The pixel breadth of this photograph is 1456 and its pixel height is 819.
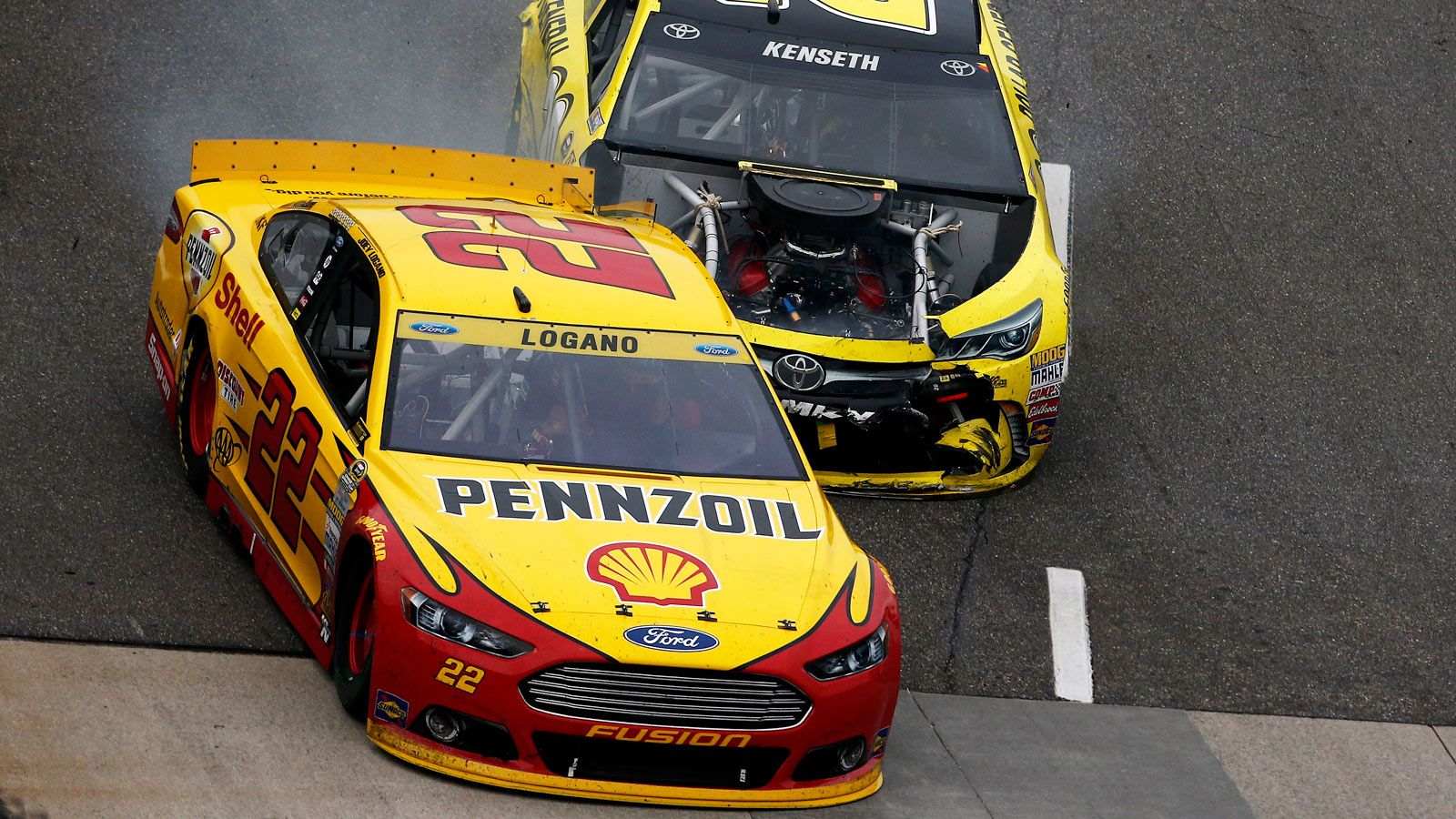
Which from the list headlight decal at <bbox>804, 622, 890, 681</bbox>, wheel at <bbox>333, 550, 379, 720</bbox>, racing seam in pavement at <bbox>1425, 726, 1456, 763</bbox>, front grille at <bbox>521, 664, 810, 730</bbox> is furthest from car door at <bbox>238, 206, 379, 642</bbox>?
racing seam in pavement at <bbox>1425, 726, 1456, 763</bbox>

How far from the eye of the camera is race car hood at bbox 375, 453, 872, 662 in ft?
16.8

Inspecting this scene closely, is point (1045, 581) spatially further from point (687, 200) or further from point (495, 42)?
point (495, 42)

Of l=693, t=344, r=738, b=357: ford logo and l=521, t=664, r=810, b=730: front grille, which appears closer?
l=521, t=664, r=810, b=730: front grille

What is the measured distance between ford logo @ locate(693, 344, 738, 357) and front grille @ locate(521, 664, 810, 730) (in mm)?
1535

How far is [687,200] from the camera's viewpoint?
8750 mm

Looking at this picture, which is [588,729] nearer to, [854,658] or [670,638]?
[670,638]

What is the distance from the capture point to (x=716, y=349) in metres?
6.28

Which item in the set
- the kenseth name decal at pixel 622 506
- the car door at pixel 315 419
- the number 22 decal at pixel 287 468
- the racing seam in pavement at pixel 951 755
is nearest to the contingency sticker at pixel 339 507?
the car door at pixel 315 419

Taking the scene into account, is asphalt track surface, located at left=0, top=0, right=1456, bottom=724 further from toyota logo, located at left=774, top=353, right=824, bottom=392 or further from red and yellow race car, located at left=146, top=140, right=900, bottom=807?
red and yellow race car, located at left=146, top=140, right=900, bottom=807

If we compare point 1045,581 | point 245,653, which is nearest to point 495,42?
point 1045,581

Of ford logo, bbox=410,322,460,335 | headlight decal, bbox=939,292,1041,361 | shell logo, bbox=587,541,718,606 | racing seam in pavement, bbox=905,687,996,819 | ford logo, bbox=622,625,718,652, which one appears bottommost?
racing seam in pavement, bbox=905,687,996,819

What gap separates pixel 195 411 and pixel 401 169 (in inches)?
59.3

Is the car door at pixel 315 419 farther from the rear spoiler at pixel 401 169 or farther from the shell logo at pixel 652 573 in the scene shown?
the rear spoiler at pixel 401 169

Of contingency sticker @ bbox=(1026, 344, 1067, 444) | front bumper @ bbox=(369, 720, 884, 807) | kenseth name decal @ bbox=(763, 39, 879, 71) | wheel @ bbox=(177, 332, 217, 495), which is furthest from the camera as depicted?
kenseth name decal @ bbox=(763, 39, 879, 71)
